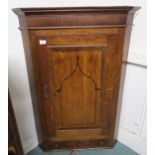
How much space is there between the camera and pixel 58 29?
1064 mm

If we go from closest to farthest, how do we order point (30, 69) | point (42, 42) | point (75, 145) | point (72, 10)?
point (72, 10), point (42, 42), point (30, 69), point (75, 145)

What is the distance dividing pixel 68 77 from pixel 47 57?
7.8 inches

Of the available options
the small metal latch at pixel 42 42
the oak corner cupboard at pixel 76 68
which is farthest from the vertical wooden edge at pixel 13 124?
the small metal latch at pixel 42 42

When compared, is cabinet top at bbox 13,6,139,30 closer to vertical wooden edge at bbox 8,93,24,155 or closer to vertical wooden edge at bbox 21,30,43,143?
vertical wooden edge at bbox 21,30,43,143

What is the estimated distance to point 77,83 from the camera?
1.26 meters

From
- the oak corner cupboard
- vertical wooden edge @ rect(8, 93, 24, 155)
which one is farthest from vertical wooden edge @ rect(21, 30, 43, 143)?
vertical wooden edge @ rect(8, 93, 24, 155)

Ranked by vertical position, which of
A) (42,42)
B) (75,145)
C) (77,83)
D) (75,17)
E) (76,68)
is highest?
(75,17)

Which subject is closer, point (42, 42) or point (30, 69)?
A: point (42, 42)

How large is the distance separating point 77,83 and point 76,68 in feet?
0.38

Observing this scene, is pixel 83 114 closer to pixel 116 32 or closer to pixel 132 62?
pixel 132 62

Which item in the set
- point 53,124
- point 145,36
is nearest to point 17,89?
point 53,124

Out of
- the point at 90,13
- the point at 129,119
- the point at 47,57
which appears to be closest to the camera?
the point at 90,13

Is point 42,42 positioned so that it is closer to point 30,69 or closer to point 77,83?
point 30,69

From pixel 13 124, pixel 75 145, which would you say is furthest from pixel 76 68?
pixel 75 145
